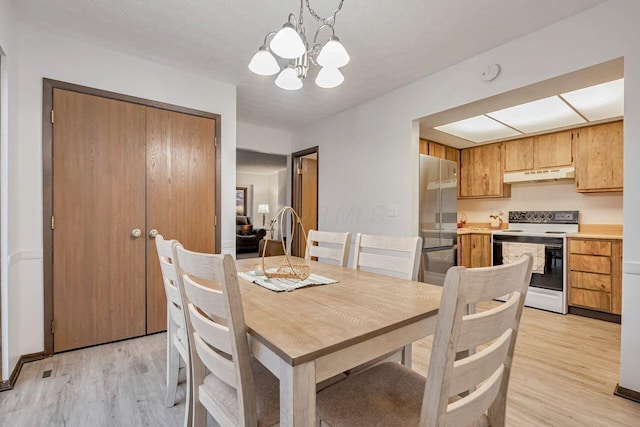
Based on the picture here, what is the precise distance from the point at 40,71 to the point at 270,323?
2.62m

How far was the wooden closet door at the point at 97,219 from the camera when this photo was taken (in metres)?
2.24

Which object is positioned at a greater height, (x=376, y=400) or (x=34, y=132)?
(x=34, y=132)

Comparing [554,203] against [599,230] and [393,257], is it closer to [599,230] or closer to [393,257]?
[599,230]

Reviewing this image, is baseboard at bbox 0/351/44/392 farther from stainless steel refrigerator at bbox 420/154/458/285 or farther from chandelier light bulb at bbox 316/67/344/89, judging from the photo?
stainless steel refrigerator at bbox 420/154/458/285

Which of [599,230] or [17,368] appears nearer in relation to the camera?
[17,368]

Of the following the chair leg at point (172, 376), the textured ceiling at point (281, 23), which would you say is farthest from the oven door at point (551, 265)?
the chair leg at point (172, 376)

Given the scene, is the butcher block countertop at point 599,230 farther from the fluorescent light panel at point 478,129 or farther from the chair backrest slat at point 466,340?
the chair backrest slat at point 466,340

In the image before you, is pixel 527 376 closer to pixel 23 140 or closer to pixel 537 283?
pixel 537 283

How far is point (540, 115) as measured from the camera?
3162 millimetres

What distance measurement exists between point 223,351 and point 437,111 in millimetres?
2646

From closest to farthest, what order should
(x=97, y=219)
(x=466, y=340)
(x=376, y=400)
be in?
(x=466, y=340) < (x=376, y=400) < (x=97, y=219)

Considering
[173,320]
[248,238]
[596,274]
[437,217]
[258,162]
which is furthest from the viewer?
[248,238]

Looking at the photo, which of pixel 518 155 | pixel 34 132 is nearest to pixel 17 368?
pixel 34 132

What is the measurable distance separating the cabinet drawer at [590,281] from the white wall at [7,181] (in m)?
4.81
